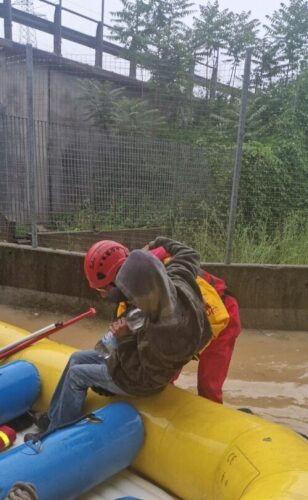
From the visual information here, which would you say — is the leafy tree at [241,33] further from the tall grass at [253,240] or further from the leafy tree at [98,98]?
the tall grass at [253,240]

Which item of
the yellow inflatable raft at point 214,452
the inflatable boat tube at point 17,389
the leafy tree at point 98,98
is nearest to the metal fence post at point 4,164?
the leafy tree at point 98,98

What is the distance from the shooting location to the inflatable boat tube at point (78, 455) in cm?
218

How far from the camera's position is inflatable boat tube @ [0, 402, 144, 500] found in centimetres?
218

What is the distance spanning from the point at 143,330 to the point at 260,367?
2.49m

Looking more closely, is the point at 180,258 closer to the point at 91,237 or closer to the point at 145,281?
the point at 145,281

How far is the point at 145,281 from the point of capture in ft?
5.88

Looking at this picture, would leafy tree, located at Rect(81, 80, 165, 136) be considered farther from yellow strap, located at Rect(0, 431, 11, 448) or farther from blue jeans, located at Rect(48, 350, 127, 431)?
yellow strap, located at Rect(0, 431, 11, 448)

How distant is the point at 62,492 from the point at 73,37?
9.77m

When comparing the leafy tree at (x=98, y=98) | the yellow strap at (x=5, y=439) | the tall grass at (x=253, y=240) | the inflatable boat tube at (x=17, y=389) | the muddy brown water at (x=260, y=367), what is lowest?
the muddy brown water at (x=260, y=367)

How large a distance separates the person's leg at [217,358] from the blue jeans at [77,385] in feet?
1.71

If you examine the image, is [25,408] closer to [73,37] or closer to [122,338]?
[122,338]

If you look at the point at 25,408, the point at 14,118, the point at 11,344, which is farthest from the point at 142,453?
the point at 14,118

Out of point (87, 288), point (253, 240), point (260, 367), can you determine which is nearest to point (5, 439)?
point (260, 367)

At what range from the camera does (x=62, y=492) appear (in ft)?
7.42
